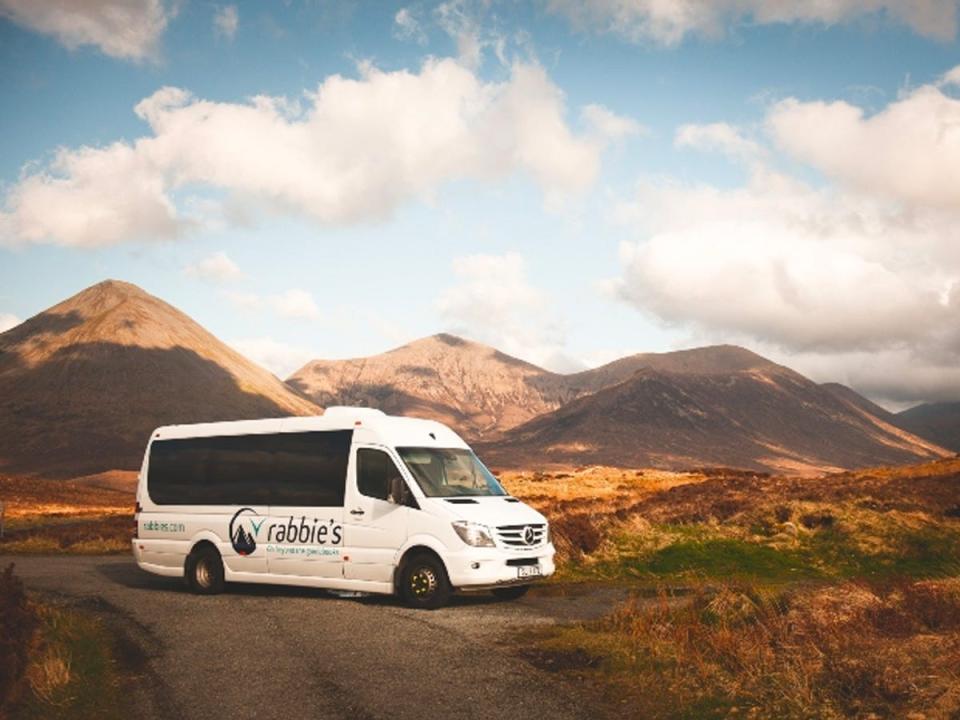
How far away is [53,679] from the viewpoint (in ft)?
29.2

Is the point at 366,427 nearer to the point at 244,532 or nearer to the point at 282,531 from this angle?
the point at 282,531

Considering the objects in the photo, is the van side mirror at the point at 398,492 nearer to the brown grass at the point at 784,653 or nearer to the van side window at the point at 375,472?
the van side window at the point at 375,472

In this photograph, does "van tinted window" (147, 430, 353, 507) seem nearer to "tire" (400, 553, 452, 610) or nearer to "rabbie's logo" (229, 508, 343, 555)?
"rabbie's logo" (229, 508, 343, 555)

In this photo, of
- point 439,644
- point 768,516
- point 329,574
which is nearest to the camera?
point 439,644

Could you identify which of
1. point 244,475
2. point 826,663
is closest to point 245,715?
point 826,663

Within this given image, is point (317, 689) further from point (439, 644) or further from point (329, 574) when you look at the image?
point (329, 574)

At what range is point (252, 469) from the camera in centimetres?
1592

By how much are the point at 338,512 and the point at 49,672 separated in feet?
19.7

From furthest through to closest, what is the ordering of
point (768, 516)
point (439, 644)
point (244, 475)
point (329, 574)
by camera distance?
point (768, 516) → point (244, 475) → point (329, 574) → point (439, 644)

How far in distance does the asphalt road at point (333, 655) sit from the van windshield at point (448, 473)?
1927 millimetres

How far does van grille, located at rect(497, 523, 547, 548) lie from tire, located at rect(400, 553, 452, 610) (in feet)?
3.54

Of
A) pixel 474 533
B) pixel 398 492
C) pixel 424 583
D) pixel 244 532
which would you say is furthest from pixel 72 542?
pixel 474 533

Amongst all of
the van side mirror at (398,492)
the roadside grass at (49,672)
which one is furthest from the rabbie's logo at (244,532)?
the roadside grass at (49,672)

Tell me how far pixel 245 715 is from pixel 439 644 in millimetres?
3199
